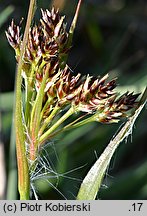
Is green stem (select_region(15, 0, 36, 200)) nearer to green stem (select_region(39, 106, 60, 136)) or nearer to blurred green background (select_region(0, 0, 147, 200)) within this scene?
green stem (select_region(39, 106, 60, 136))

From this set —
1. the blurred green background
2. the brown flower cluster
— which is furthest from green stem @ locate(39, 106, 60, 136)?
the blurred green background

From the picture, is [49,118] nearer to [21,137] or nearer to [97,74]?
[21,137]

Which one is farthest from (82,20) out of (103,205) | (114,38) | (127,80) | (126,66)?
(103,205)

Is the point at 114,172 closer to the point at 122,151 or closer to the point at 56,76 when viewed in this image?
the point at 122,151

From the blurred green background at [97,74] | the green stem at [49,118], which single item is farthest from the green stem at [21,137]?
the blurred green background at [97,74]

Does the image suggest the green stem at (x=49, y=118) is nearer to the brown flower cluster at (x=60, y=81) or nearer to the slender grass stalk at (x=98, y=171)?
the brown flower cluster at (x=60, y=81)

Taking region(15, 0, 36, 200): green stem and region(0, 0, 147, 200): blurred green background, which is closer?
region(15, 0, 36, 200): green stem
